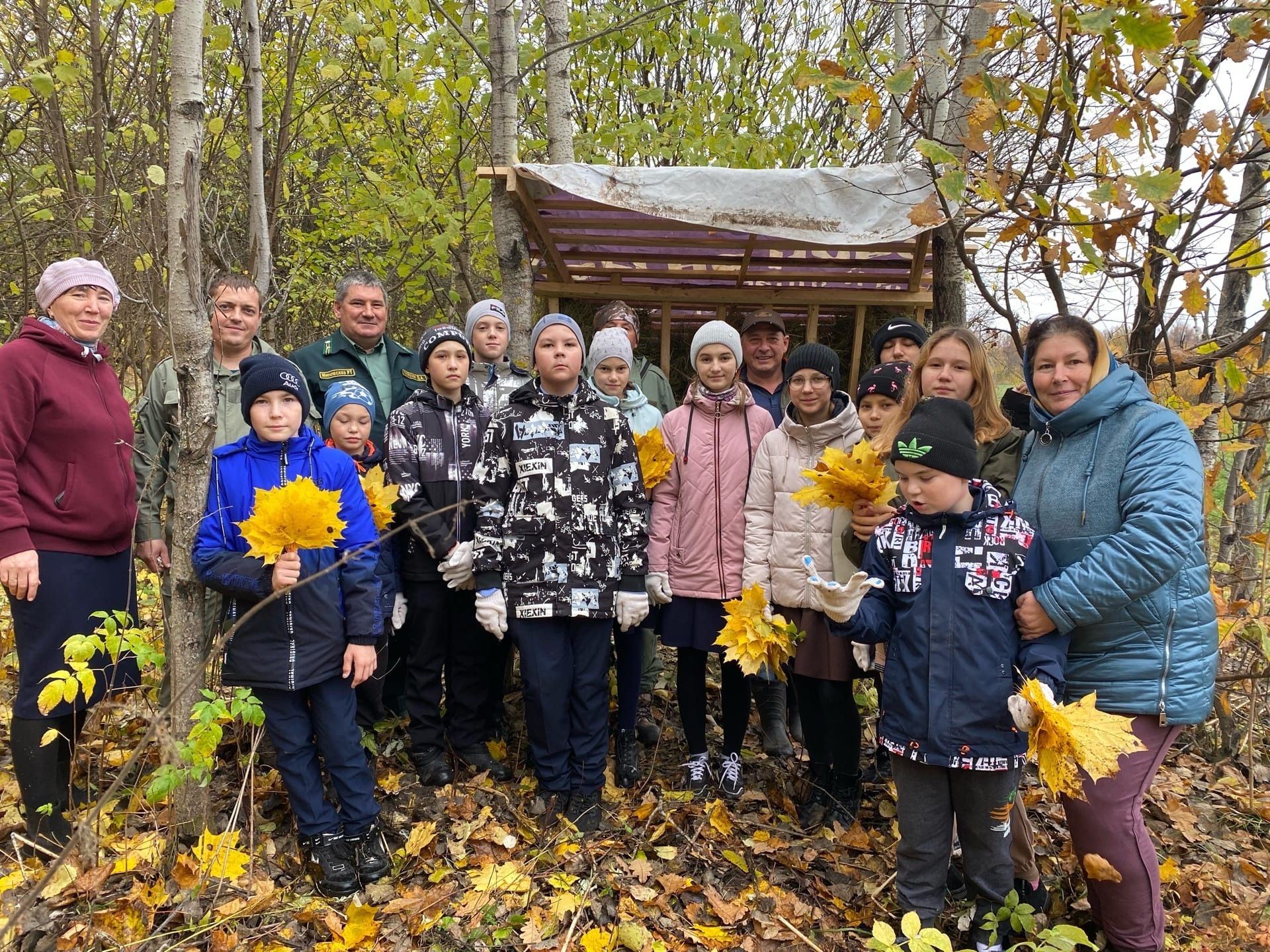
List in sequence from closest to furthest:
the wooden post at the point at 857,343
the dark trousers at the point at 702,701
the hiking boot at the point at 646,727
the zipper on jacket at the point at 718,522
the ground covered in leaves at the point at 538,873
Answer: the ground covered in leaves at the point at 538,873 < the zipper on jacket at the point at 718,522 < the dark trousers at the point at 702,701 < the hiking boot at the point at 646,727 < the wooden post at the point at 857,343

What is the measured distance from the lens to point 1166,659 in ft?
7.50

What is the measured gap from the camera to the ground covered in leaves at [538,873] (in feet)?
8.44

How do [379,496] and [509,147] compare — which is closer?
[379,496]

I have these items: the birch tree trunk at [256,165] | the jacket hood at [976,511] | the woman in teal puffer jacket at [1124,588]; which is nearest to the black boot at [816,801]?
the woman in teal puffer jacket at [1124,588]

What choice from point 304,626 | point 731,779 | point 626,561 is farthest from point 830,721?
point 304,626

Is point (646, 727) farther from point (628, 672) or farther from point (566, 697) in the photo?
point (566, 697)

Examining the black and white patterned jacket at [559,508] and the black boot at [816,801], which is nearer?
the black and white patterned jacket at [559,508]

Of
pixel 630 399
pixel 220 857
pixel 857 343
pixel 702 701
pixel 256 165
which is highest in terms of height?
pixel 256 165

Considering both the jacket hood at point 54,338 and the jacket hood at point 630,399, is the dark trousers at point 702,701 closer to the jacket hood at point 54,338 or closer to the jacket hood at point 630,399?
the jacket hood at point 630,399

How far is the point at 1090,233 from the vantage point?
281cm

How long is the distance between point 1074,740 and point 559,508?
2.06 meters

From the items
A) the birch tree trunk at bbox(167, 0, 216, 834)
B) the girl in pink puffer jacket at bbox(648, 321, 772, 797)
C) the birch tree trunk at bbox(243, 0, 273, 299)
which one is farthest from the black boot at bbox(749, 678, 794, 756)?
the birch tree trunk at bbox(243, 0, 273, 299)

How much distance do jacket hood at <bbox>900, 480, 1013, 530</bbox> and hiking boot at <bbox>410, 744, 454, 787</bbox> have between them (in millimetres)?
2476

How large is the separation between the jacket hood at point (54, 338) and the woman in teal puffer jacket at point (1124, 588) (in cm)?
359
